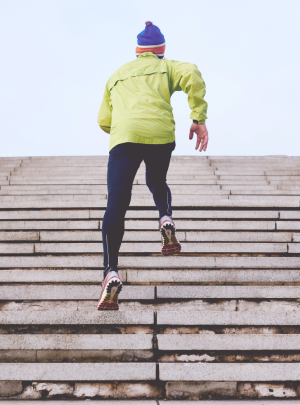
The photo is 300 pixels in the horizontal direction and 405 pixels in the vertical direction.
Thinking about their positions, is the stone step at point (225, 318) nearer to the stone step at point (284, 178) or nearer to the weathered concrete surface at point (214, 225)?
the weathered concrete surface at point (214, 225)

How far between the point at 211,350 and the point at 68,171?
4319 mm

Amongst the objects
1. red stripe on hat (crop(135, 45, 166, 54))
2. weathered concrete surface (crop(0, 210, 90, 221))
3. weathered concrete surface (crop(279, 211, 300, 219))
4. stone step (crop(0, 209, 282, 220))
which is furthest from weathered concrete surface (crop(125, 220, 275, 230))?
red stripe on hat (crop(135, 45, 166, 54))

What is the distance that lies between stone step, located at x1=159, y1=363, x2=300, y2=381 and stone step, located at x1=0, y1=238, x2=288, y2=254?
111cm

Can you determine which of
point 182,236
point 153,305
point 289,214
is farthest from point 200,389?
point 289,214

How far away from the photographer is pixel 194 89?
228cm

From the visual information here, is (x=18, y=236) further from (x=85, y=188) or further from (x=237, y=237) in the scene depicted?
(x=237, y=237)

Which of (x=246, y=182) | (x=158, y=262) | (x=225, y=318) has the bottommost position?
(x=225, y=318)

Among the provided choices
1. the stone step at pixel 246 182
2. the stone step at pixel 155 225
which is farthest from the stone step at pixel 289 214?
the stone step at pixel 246 182

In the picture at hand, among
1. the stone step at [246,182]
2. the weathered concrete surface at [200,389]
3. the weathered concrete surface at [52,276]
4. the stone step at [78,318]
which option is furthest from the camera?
the stone step at [246,182]

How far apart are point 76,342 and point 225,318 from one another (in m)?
0.88

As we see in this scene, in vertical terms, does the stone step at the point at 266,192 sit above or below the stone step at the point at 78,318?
above

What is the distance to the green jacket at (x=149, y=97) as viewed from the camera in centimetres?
224

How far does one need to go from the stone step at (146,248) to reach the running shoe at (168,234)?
18.8 inches

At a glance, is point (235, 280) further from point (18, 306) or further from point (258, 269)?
point (18, 306)
